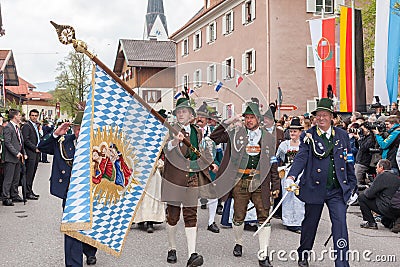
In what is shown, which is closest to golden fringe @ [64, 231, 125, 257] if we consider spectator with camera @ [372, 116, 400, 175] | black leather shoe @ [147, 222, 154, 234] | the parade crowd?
the parade crowd

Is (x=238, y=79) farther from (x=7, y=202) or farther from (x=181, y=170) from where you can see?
(x=7, y=202)

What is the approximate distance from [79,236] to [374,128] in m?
7.07

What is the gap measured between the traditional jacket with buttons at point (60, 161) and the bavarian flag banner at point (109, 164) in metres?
0.81

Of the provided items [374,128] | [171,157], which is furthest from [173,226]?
[374,128]

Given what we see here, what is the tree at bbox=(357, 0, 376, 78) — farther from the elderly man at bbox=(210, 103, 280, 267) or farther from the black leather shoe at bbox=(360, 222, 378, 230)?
the elderly man at bbox=(210, 103, 280, 267)

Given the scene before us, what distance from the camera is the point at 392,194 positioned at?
858 cm

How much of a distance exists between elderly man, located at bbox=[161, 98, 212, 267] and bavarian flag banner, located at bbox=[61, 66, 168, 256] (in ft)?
1.22

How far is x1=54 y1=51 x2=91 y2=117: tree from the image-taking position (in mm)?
53525

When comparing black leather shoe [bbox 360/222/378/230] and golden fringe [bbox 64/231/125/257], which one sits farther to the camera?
black leather shoe [bbox 360/222/378/230]

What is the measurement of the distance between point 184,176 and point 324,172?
63.3 inches

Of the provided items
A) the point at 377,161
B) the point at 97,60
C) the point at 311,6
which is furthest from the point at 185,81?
the point at 311,6

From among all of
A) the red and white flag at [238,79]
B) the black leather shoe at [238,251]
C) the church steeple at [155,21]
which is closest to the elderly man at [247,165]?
the black leather shoe at [238,251]

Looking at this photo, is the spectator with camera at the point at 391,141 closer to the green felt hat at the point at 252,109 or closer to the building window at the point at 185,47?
the green felt hat at the point at 252,109

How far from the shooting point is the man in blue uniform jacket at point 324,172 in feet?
19.7
